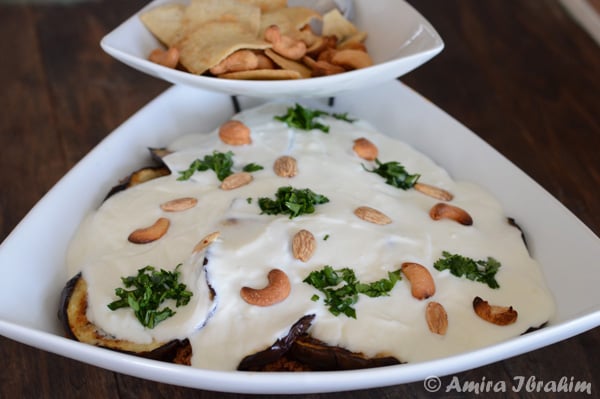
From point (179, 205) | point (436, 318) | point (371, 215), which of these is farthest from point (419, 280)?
point (179, 205)

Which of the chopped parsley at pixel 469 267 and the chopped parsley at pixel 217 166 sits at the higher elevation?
the chopped parsley at pixel 217 166

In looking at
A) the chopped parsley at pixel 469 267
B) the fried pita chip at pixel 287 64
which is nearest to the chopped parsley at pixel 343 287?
the chopped parsley at pixel 469 267

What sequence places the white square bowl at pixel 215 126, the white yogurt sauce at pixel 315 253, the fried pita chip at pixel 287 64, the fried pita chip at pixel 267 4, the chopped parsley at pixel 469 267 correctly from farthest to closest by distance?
the fried pita chip at pixel 267 4
the fried pita chip at pixel 287 64
the chopped parsley at pixel 469 267
the white yogurt sauce at pixel 315 253
the white square bowl at pixel 215 126

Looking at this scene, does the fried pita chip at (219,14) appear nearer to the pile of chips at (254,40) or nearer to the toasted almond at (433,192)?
the pile of chips at (254,40)

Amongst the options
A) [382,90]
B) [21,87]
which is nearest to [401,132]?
[382,90]

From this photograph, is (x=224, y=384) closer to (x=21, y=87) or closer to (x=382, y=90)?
(x=382, y=90)

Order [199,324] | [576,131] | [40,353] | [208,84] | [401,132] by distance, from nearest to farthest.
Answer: [199,324] < [40,353] < [208,84] < [401,132] < [576,131]

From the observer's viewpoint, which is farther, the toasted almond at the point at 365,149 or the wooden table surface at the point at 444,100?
the toasted almond at the point at 365,149
